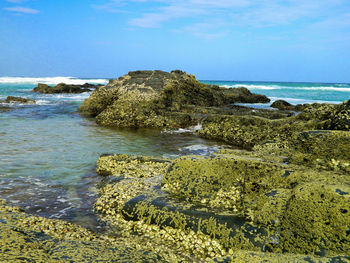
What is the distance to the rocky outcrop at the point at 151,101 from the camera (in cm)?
1413

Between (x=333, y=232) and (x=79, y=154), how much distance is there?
7.25m

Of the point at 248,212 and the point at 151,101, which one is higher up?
the point at 151,101

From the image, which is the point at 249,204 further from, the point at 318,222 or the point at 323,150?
the point at 323,150

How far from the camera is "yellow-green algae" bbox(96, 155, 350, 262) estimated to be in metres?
3.28

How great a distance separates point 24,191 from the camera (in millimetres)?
5676

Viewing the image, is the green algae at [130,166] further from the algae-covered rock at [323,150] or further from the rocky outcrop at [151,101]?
the rocky outcrop at [151,101]

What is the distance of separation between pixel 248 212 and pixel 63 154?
634cm

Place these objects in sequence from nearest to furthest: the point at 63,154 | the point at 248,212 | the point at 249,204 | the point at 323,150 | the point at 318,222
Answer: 1. the point at 318,222
2. the point at 248,212
3. the point at 249,204
4. the point at 323,150
5. the point at 63,154

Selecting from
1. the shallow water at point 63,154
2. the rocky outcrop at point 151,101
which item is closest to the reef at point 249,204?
the shallow water at point 63,154

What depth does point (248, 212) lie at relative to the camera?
4066 millimetres

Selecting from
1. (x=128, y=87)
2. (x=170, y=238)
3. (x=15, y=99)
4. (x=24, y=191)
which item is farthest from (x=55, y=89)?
(x=170, y=238)

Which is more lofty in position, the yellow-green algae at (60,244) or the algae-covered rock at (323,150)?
the algae-covered rock at (323,150)

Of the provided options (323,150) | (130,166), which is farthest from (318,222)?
(130,166)

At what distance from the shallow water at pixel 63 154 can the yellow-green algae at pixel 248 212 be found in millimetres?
735
